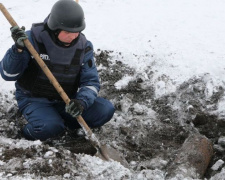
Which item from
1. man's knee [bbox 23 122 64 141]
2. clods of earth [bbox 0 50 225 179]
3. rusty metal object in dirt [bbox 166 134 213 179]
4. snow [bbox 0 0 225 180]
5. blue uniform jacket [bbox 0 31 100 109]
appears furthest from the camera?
snow [bbox 0 0 225 180]

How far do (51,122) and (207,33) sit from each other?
147 inches

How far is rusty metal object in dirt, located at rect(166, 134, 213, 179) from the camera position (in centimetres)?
360

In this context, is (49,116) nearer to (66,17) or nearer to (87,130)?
(87,130)

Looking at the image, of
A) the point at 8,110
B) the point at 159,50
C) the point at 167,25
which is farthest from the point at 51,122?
the point at 167,25

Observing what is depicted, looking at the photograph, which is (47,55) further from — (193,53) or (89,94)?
(193,53)

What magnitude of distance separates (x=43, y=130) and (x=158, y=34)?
3.25 metres

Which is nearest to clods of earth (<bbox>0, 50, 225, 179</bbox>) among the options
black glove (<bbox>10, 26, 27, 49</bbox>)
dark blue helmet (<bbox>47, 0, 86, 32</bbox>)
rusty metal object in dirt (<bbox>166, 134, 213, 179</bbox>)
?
rusty metal object in dirt (<bbox>166, 134, 213, 179</bbox>)

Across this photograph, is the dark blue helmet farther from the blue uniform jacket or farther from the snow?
the snow

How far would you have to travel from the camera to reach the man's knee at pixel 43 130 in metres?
4.05

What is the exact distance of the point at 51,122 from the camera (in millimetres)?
4062

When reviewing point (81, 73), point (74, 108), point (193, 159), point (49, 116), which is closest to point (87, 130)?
point (74, 108)

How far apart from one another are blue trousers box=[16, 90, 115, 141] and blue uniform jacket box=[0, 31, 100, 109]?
0.76ft

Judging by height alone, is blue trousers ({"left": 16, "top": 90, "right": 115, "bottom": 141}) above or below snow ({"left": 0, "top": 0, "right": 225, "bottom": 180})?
below

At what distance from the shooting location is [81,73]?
14.0 ft
